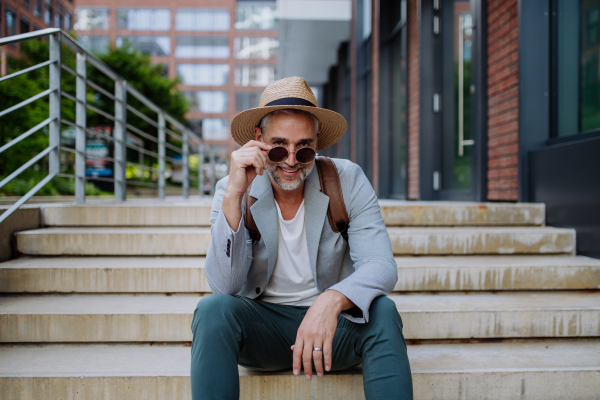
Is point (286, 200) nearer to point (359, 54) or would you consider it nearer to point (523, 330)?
point (523, 330)

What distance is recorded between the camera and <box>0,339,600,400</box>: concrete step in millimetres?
1855

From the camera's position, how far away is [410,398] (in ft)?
4.69

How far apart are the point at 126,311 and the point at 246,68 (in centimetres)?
4518

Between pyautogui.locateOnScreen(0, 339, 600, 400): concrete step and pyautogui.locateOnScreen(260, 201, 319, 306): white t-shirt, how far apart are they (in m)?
0.33

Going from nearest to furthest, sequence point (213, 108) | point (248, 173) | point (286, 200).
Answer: point (248, 173) → point (286, 200) → point (213, 108)

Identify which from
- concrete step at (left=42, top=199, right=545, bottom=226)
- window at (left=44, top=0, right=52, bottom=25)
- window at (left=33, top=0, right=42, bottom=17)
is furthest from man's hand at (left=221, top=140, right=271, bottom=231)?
window at (left=44, top=0, right=52, bottom=25)

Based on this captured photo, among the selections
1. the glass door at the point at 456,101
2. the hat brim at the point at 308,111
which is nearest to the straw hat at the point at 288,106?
the hat brim at the point at 308,111

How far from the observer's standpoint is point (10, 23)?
24703 mm

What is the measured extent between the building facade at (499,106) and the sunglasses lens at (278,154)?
2165mm

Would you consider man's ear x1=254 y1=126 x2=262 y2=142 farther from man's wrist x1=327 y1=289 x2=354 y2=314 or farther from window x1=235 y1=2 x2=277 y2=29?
window x1=235 y1=2 x2=277 y2=29

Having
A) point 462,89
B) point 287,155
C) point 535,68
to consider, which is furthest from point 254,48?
point 287,155

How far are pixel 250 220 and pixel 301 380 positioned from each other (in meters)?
0.71

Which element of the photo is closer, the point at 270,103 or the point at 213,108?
the point at 270,103

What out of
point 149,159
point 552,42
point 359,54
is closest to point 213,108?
point 149,159
